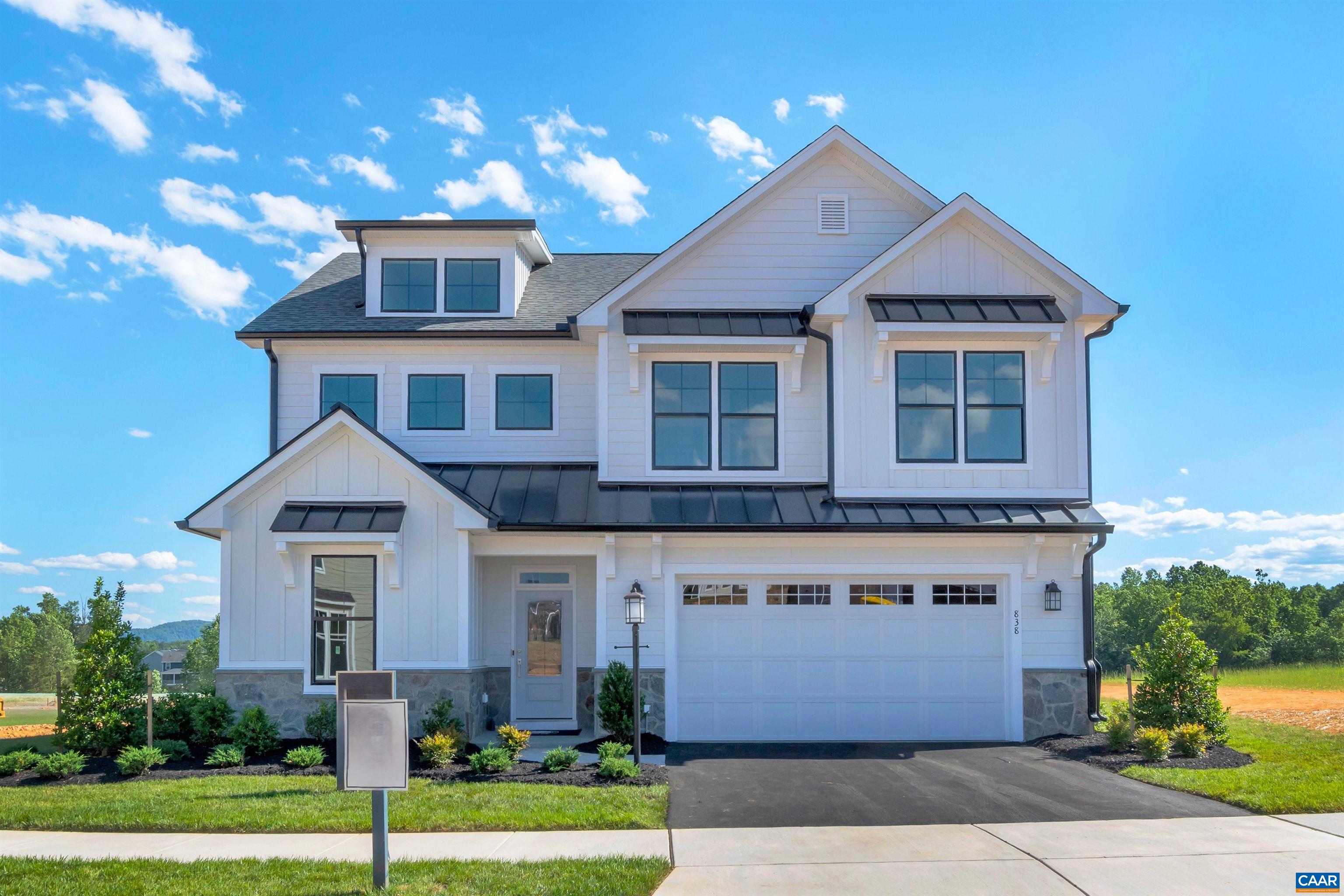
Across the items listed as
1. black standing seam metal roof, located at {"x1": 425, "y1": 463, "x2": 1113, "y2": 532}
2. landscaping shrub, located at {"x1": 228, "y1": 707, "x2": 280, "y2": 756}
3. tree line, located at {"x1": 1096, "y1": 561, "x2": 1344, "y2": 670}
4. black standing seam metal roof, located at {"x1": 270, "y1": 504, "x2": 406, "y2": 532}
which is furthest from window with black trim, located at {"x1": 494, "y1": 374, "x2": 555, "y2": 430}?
tree line, located at {"x1": 1096, "y1": 561, "x2": 1344, "y2": 670}

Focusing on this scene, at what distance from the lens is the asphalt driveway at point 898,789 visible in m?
9.26

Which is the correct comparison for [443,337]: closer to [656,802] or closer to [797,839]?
[656,802]

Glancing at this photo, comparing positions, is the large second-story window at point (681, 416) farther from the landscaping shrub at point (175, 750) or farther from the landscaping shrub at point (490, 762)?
the landscaping shrub at point (175, 750)

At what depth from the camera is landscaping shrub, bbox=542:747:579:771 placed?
11.1 m

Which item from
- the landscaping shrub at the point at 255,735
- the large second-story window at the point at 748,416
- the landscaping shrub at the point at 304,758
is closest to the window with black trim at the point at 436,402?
the large second-story window at the point at 748,416

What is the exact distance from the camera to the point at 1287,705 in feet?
64.8

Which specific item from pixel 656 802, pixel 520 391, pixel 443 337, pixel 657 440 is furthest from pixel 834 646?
pixel 443 337

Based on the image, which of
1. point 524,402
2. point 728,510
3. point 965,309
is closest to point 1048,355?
point 965,309

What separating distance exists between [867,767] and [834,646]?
2.64 m

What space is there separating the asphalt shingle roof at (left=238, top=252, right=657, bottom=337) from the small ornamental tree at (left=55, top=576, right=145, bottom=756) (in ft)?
16.8

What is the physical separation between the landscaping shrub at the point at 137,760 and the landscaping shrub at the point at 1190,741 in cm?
1254

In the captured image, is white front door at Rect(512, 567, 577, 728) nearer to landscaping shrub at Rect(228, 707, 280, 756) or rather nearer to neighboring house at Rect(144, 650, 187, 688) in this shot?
landscaping shrub at Rect(228, 707, 280, 756)

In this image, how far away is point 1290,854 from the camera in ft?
25.6

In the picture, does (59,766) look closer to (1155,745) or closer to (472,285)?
(472,285)
